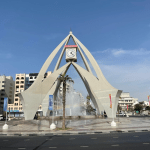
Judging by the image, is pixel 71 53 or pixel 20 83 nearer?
pixel 71 53

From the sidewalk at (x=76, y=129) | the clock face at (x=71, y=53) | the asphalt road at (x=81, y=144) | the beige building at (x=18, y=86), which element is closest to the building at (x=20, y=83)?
the beige building at (x=18, y=86)

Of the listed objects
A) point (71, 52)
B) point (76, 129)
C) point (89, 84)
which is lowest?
point (76, 129)

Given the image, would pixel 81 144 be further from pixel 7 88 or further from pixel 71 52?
pixel 7 88

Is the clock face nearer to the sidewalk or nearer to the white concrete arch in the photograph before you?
the white concrete arch

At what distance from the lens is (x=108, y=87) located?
37.7 m

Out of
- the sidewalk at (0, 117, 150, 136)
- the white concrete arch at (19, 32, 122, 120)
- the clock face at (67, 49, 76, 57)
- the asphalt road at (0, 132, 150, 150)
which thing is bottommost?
the sidewalk at (0, 117, 150, 136)

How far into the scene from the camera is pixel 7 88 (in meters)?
79.3

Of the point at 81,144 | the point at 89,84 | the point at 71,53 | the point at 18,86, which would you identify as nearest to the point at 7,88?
the point at 18,86

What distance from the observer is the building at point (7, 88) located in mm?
72725

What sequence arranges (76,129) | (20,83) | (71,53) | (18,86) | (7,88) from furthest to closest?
(20,83), (18,86), (7,88), (71,53), (76,129)

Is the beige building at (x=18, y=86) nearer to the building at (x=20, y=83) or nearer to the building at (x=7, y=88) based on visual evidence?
the building at (x=20, y=83)

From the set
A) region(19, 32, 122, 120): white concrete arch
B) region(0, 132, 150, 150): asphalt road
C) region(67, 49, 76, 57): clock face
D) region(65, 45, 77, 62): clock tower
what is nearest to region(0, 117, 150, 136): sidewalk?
region(0, 132, 150, 150): asphalt road

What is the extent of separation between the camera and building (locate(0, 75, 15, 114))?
72.7m

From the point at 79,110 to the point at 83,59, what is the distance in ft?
51.1
